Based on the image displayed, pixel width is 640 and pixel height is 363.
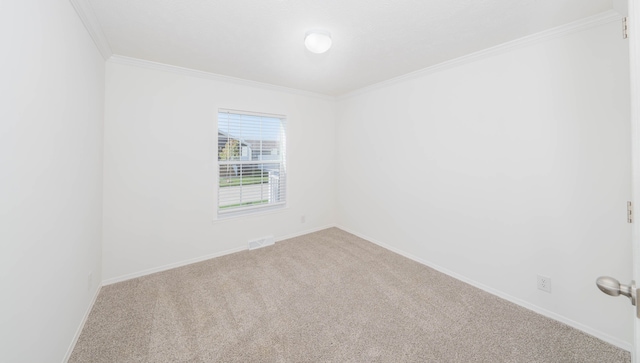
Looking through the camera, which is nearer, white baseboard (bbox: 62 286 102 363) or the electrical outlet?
white baseboard (bbox: 62 286 102 363)

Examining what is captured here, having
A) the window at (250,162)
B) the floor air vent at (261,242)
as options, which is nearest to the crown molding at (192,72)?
the window at (250,162)

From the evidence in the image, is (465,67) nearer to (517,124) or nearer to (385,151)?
(517,124)

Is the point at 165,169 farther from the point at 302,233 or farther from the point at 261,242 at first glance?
the point at 302,233

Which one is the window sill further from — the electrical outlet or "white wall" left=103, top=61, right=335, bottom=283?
the electrical outlet

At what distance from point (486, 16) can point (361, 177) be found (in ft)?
8.28

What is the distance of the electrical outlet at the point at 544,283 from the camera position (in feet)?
6.73

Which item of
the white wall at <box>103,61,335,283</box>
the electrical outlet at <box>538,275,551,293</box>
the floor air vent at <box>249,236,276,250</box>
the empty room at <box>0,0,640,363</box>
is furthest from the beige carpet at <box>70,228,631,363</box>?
the floor air vent at <box>249,236,276,250</box>

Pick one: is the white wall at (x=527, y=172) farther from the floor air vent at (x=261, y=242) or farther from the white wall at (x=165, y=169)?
the white wall at (x=165, y=169)

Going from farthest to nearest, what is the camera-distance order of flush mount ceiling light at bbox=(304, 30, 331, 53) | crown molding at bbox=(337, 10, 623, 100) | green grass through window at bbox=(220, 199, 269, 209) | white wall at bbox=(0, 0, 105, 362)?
1. green grass through window at bbox=(220, 199, 269, 209)
2. flush mount ceiling light at bbox=(304, 30, 331, 53)
3. crown molding at bbox=(337, 10, 623, 100)
4. white wall at bbox=(0, 0, 105, 362)

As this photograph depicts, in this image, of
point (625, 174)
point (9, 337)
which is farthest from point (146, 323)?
point (625, 174)

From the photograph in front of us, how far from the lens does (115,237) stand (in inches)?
102

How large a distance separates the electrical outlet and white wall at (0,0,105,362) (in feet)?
11.5

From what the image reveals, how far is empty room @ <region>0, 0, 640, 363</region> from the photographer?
143cm

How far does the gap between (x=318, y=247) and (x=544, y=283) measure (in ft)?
8.20
